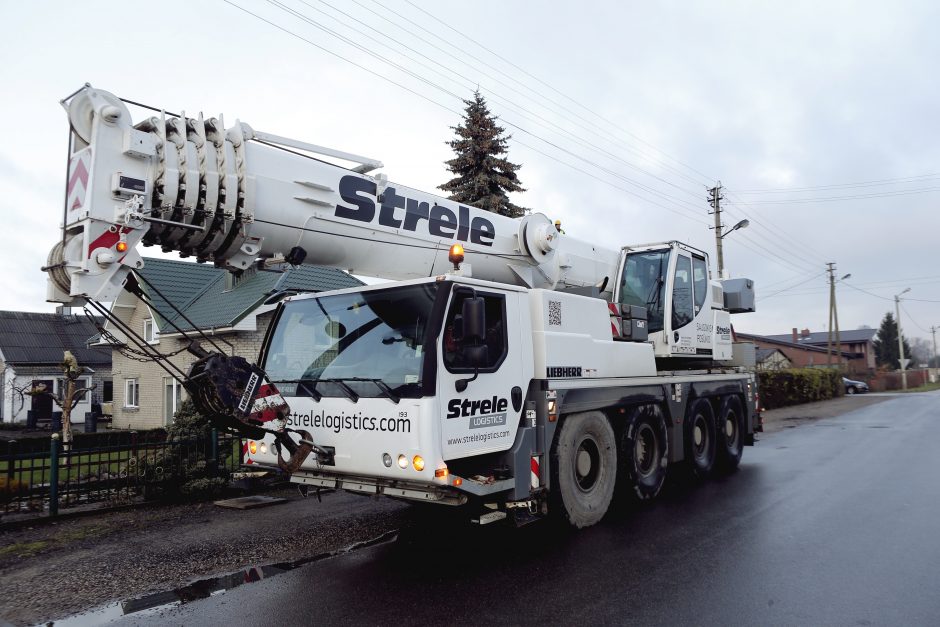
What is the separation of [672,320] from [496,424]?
4.00m

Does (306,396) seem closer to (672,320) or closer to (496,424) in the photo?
(496,424)

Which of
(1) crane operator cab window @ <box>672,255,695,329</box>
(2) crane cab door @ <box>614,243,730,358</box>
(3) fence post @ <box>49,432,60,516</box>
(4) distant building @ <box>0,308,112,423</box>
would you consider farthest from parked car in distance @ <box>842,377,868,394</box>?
(3) fence post @ <box>49,432,60,516</box>

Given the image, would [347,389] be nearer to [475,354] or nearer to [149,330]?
[475,354]

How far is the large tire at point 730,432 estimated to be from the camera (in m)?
10.0

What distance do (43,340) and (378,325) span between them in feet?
114

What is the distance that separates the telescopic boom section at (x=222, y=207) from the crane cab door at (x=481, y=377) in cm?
67

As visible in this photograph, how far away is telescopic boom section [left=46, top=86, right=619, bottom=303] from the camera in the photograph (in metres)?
4.39

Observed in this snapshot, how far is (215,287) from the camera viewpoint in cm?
2116

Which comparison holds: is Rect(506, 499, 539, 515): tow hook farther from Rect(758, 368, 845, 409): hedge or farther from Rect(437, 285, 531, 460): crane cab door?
Rect(758, 368, 845, 409): hedge

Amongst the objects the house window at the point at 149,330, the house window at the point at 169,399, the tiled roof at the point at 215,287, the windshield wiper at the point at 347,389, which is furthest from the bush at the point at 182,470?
the house window at the point at 149,330

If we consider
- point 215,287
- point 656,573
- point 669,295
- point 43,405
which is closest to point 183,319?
point 215,287

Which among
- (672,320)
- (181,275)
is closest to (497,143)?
(181,275)

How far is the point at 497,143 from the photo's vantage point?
22859 millimetres

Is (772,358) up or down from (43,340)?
down
